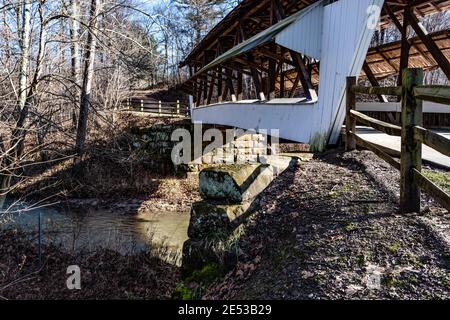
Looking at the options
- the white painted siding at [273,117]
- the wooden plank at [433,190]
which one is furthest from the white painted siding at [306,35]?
the wooden plank at [433,190]

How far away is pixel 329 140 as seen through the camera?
7.00m

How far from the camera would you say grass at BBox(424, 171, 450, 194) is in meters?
4.25

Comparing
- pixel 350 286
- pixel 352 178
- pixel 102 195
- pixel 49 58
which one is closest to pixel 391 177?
pixel 352 178

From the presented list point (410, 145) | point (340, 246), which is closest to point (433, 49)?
point (410, 145)

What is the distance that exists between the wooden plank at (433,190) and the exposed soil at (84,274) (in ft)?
13.0

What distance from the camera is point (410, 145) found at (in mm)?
3607

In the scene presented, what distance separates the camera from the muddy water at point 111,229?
899 centimetres

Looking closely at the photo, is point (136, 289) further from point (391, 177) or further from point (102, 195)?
point (102, 195)

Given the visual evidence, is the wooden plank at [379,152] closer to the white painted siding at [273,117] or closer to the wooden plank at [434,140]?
the wooden plank at [434,140]

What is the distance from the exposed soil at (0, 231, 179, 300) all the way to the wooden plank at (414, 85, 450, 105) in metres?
4.39

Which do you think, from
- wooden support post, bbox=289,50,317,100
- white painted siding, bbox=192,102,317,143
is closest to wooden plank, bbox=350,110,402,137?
white painted siding, bbox=192,102,317,143

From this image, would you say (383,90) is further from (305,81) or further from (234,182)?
Answer: (305,81)

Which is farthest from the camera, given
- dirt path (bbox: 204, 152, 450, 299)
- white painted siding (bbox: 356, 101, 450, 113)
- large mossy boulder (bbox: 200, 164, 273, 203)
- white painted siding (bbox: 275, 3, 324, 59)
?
white painted siding (bbox: 356, 101, 450, 113)

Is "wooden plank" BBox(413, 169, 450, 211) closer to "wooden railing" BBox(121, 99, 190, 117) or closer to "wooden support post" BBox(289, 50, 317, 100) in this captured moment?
"wooden support post" BBox(289, 50, 317, 100)
